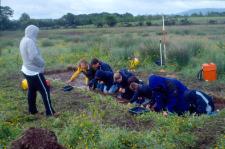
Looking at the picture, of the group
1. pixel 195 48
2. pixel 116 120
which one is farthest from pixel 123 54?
pixel 116 120

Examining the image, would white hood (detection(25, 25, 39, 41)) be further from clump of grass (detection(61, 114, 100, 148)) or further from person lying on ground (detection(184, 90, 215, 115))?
person lying on ground (detection(184, 90, 215, 115))

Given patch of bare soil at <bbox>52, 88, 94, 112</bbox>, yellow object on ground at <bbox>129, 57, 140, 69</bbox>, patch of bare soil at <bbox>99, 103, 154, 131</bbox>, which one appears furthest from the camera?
yellow object on ground at <bbox>129, 57, 140, 69</bbox>

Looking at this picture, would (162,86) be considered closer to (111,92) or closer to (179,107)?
(179,107)

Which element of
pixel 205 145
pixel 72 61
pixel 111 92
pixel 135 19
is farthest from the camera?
pixel 135 19

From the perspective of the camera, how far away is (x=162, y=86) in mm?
9500

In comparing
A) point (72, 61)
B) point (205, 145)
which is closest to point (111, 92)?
point (205, 145)

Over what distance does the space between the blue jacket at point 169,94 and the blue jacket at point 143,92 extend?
31 centimetres

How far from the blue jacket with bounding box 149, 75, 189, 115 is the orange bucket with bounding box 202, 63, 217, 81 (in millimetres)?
3771

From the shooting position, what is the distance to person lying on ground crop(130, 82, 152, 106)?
33.2ft

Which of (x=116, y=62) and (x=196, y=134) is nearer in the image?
(x=196, y=134)

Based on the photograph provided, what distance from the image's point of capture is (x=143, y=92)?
33.4ft

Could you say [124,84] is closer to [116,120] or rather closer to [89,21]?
[116,120]

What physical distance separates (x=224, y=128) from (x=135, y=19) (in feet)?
201

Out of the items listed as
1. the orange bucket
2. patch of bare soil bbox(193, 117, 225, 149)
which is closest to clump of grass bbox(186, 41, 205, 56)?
the orange bucket
